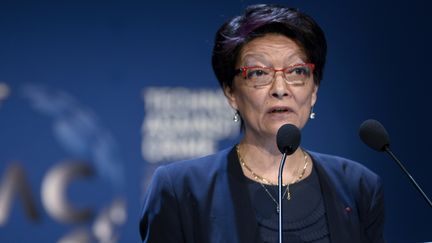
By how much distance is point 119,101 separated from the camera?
2807mm

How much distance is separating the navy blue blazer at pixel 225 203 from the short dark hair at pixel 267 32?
0.80 feet

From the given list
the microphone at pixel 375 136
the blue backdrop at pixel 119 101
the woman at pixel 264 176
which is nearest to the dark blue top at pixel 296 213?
the woman at pixel 264 176

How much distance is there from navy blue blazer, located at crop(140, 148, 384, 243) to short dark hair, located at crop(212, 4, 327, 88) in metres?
0.24

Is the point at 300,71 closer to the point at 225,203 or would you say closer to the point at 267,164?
the point at 267,164

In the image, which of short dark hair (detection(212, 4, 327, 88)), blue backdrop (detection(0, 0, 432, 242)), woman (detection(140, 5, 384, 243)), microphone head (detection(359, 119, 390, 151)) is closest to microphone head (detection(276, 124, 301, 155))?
microphone head (detection(359, 119, 390, 151))

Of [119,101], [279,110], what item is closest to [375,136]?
[279,110]

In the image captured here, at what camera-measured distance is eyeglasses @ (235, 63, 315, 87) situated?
1570 mm

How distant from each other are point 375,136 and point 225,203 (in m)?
0.43

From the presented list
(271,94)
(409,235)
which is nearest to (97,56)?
(271,94)

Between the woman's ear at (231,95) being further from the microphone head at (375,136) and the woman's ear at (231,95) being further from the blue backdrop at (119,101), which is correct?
the blue backdrop at (119,101)

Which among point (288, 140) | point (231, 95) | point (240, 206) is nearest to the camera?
point (288, 140)

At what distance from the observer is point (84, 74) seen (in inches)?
109

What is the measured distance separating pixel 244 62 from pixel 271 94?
0.12m

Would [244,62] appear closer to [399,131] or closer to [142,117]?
[142,117]
